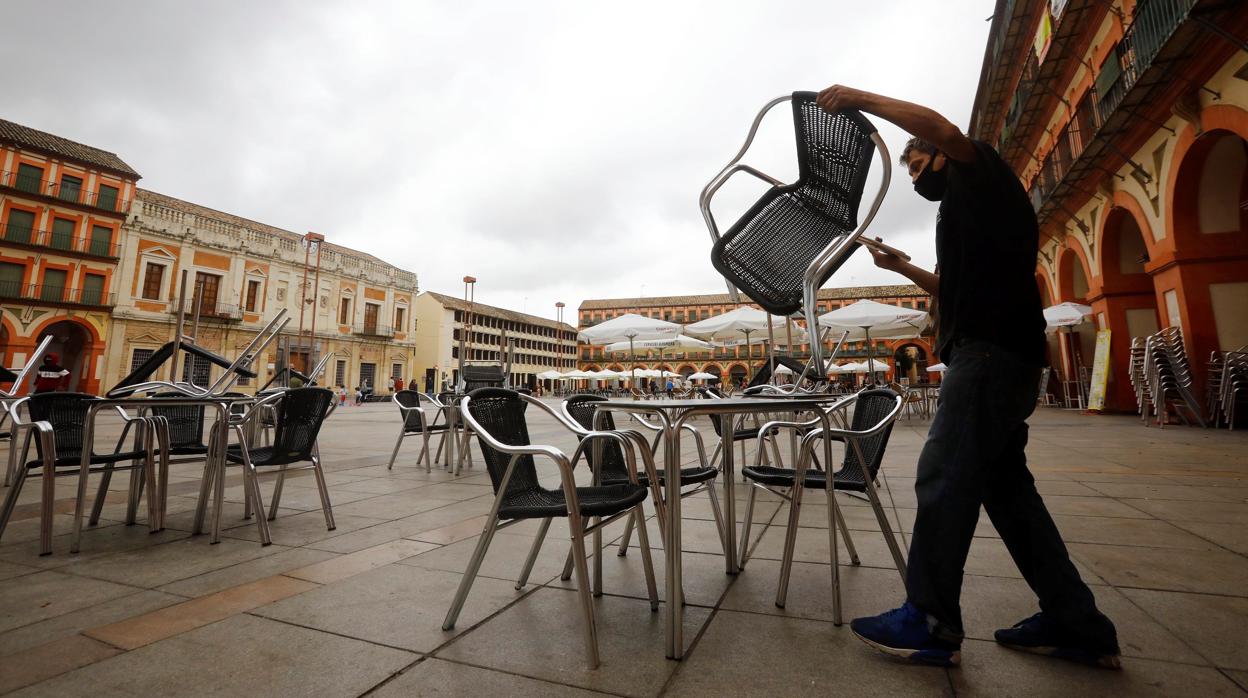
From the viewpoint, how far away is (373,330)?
110 feet

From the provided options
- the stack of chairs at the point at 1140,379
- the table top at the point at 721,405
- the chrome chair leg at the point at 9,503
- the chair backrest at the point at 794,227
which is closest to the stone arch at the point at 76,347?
the chrome chair leg at the point at 9,503

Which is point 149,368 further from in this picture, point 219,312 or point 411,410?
point 219,312

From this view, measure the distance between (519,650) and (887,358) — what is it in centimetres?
5281

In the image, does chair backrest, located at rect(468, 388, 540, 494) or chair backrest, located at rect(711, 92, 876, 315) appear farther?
chair backrest, located at rect(468, 388, 540, 494)

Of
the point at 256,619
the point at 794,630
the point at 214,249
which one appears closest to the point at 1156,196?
the point at 794,630

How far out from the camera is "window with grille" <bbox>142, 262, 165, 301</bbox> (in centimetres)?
2467

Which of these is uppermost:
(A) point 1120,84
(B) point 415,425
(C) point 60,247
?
(C) point 60,247

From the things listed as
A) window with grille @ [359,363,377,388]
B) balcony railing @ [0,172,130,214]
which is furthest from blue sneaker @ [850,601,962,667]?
window with grille @ [359,363,377,388]

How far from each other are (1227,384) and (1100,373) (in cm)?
394

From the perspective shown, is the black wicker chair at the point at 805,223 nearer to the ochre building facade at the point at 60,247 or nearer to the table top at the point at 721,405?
the table top at the point at 721,405

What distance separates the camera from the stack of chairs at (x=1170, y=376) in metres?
7.46

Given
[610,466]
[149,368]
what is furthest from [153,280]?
[610,466]

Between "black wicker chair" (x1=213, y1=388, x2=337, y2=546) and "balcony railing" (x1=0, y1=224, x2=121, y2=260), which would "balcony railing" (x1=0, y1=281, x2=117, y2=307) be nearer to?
"balcony railing" (x1=0, y1=224, x2=121, y2=260)

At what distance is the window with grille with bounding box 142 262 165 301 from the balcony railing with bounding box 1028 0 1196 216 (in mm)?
34311
